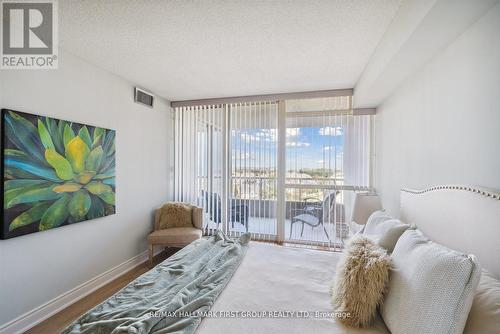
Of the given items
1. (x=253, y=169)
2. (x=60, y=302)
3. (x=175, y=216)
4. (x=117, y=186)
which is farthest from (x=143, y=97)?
(x=60, y=302)

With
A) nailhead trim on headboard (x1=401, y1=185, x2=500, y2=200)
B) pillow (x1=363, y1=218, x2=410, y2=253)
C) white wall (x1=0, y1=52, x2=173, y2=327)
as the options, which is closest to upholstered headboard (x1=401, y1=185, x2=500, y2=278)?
nailhead trim on headboard (x1=401, y1=185, x2=500, y2=200)

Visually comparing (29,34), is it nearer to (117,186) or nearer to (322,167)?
(117,186)

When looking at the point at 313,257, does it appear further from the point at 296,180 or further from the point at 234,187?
the point at 234,187

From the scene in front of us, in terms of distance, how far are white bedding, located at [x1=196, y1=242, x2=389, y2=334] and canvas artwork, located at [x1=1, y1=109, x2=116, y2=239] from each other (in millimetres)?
1797

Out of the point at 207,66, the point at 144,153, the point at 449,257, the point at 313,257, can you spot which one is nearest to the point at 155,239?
the point at 144,153

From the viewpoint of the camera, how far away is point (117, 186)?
8.88ft

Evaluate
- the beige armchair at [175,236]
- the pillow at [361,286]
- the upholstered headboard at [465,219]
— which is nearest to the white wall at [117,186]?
the beige armchair at [175,236]

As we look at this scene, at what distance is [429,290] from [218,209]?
3073 mm

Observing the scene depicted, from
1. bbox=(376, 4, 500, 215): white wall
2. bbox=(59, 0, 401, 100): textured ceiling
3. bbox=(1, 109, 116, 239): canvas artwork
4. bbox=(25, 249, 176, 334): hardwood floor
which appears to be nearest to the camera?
bbox=(376, 4, 500, 215): white wall

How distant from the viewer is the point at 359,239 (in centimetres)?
133

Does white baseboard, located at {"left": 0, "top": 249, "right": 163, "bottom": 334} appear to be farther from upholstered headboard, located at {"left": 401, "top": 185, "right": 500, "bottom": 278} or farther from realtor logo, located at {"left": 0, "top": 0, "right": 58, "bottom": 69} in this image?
upholstered headboard, located at {"left": 401, "top": 185, "right": 500, "bottom": 278}

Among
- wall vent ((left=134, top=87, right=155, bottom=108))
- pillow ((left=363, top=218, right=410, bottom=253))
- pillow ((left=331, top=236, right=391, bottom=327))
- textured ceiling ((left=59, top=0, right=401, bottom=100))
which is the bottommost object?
pillow ((left=331, top=236, right=391, bottom=327))

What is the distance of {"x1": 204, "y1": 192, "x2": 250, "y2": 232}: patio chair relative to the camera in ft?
11.8

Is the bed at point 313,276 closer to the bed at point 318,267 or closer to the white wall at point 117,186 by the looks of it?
the bed at point 318,267
